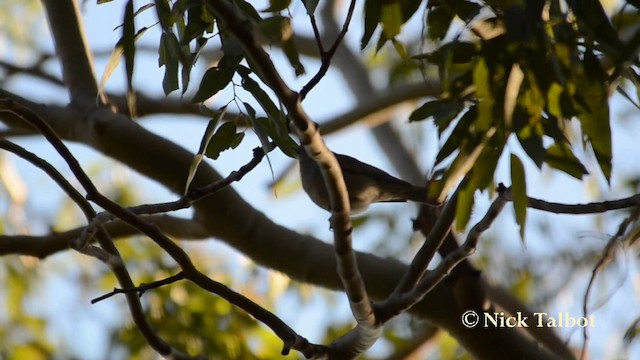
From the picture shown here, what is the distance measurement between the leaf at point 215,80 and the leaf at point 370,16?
0.34 m

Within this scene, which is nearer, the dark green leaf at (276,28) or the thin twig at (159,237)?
the dark green leaf at (276,28)

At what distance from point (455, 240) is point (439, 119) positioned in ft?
Result: 3.32

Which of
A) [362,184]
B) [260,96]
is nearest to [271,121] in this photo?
[260,96]

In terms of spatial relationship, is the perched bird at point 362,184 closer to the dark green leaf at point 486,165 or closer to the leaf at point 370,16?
the leaf at point 370,16

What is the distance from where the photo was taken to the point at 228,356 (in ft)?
12.3

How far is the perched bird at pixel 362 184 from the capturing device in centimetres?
296

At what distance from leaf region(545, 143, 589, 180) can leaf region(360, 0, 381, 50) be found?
507mm

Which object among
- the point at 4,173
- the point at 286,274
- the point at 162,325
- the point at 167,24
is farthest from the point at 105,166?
the point at 167,24

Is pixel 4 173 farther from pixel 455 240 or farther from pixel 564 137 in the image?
→ pixel 564 137

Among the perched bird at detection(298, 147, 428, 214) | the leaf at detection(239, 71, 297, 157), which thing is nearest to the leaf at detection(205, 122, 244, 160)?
the leaf at detection(239, 71, 297, 157)

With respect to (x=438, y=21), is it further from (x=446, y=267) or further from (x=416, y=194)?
(x=416, y=194)

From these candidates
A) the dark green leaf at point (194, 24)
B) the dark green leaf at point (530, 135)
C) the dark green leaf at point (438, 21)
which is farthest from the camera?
the dark green leaf at point (438, 21)

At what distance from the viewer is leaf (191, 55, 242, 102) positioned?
6.57ft

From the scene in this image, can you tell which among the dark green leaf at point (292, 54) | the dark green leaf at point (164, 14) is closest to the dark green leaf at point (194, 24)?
the dark green leaf at point (164, 14)
